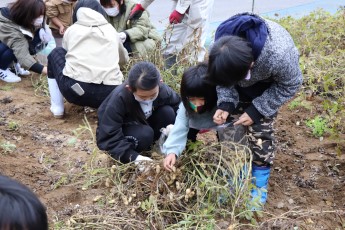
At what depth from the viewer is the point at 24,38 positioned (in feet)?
13.3

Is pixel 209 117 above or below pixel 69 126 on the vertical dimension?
above

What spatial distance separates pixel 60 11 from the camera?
4398mm

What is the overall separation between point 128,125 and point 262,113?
832 millimetres

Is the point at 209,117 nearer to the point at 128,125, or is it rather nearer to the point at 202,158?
the point at 202,158

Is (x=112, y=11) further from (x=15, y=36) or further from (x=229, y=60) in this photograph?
(x=229, y=60)

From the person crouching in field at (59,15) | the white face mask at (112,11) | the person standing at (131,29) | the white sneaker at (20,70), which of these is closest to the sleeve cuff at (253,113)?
the person standing at (131,29)

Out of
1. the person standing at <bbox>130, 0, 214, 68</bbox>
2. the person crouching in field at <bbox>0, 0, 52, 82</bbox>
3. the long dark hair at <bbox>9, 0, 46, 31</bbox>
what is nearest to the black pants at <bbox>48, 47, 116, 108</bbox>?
the person crouching in field at <bbox>0, 0, 52, 82</bbox>

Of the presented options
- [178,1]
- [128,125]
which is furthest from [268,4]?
[128,125]

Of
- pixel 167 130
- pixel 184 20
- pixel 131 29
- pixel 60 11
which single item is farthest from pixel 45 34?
pixel 167 130

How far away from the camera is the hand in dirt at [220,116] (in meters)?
2.34

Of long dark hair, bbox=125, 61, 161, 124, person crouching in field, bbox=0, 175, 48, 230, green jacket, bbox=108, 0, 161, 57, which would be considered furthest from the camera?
green jacket, bbox=108, 0, 161, 57

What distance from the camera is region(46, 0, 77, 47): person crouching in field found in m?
4.35

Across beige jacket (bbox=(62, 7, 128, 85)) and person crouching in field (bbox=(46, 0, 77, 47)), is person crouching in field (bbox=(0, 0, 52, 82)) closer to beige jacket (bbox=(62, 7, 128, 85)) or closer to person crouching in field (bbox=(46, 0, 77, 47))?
person crouching in field (bbox=(46, 0, 77, 47))

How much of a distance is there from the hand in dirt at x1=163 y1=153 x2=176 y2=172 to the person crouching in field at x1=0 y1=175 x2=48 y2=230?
1232 millimetres
